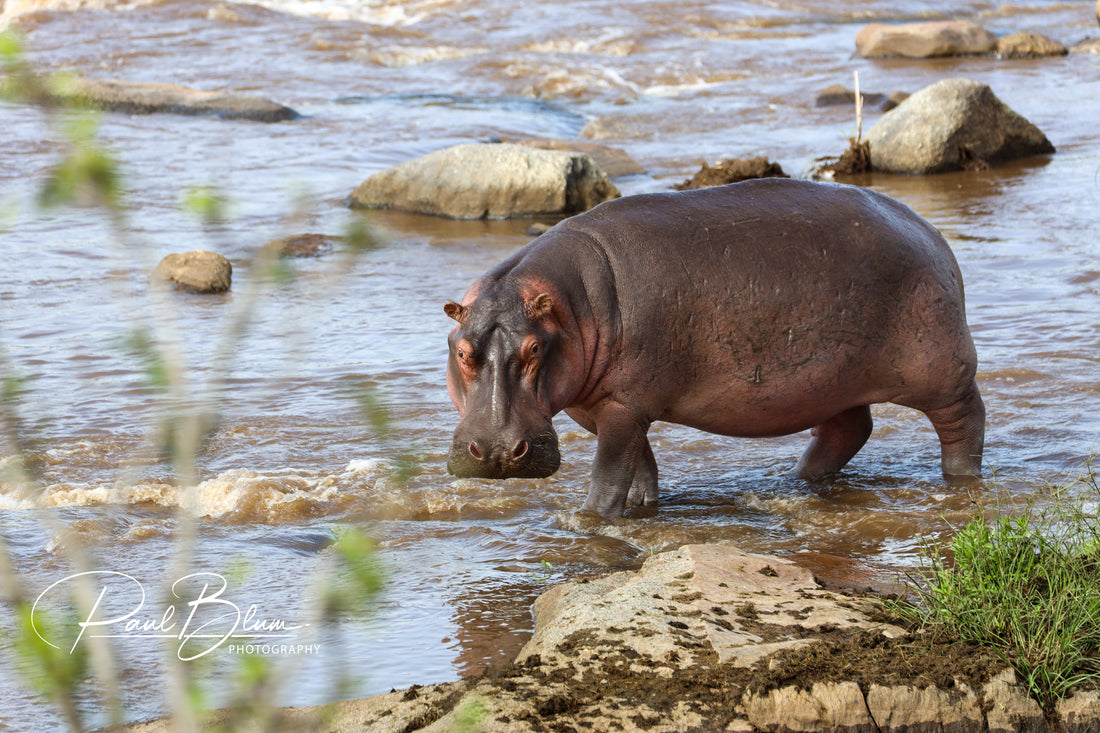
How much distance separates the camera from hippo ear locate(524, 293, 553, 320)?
4.41 metres

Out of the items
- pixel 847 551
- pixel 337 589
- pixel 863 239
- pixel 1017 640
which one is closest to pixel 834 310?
pixel 863 239

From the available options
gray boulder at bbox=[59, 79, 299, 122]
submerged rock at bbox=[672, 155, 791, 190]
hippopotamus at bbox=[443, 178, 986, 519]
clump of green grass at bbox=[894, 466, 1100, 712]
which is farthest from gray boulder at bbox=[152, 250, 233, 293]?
gray boulder at bbox=[59, 79, 299, 122]

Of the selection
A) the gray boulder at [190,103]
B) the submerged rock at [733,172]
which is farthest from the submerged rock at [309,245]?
the gray boulder at [190,103]

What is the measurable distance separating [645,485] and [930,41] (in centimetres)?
1926

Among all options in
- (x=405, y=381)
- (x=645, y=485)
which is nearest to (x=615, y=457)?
(x=645, y=485)

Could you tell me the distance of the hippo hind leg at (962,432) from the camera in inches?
203

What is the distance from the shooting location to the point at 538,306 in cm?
443

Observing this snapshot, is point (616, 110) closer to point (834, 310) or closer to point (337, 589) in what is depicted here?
point (834, 310)

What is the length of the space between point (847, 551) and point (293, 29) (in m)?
24.2

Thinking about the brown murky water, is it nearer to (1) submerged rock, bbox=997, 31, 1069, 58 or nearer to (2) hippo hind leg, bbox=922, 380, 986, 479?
(2) hippo hind leg, bbox=922, 380, 986, 479

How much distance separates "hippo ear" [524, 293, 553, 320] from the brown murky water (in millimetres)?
635

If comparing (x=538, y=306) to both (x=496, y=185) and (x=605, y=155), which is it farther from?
(x=605, y=155)

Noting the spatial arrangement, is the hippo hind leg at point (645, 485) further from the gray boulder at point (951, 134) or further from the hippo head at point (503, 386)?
the gray boulder at point (951, 134)

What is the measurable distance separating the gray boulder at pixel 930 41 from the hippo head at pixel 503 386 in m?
19.9
